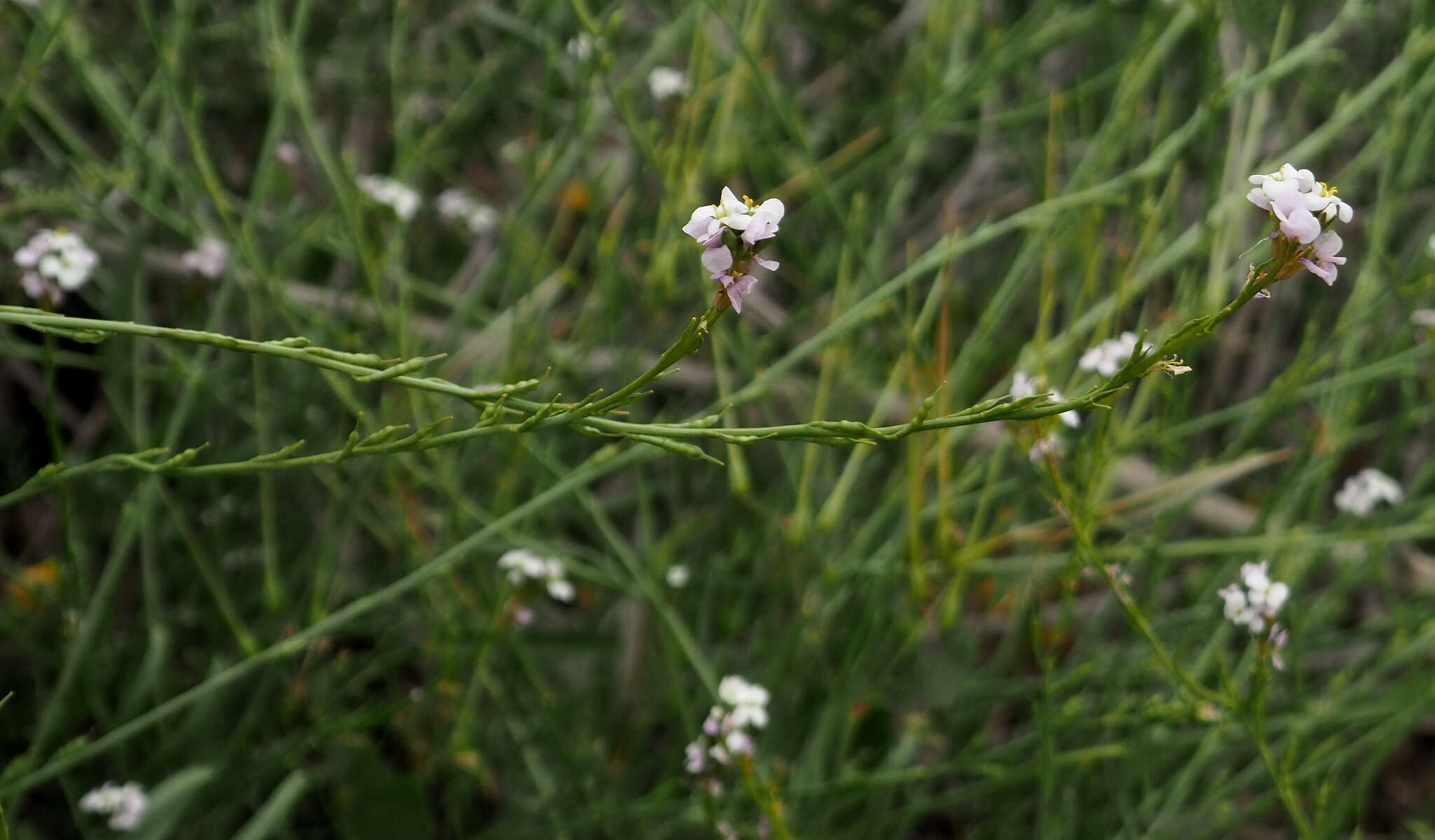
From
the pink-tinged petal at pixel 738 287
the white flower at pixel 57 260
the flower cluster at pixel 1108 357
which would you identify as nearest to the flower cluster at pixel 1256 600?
the flower cluster at pixel 1108 357

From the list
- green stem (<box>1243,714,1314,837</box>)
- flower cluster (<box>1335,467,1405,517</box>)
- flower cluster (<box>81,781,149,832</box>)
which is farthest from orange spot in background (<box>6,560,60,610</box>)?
flower cluster (<box>1335,467,1405,517</box>)

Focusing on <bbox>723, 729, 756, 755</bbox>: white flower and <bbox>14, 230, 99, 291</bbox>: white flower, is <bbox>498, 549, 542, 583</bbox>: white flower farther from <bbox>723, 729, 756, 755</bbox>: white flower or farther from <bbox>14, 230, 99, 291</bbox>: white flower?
<bbox>14, 230, 99, 291</bbox>: white flower

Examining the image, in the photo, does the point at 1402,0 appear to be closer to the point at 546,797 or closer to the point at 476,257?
the point at 476,257

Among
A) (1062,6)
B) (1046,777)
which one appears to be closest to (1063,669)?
(1046,777)

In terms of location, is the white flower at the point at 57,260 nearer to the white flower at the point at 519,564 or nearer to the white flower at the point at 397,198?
the white flower at the point at 397,198

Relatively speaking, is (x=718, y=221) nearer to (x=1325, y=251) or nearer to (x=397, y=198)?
(x=1325, y=251)

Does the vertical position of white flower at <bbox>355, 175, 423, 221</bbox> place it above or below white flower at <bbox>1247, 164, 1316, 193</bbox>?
above
